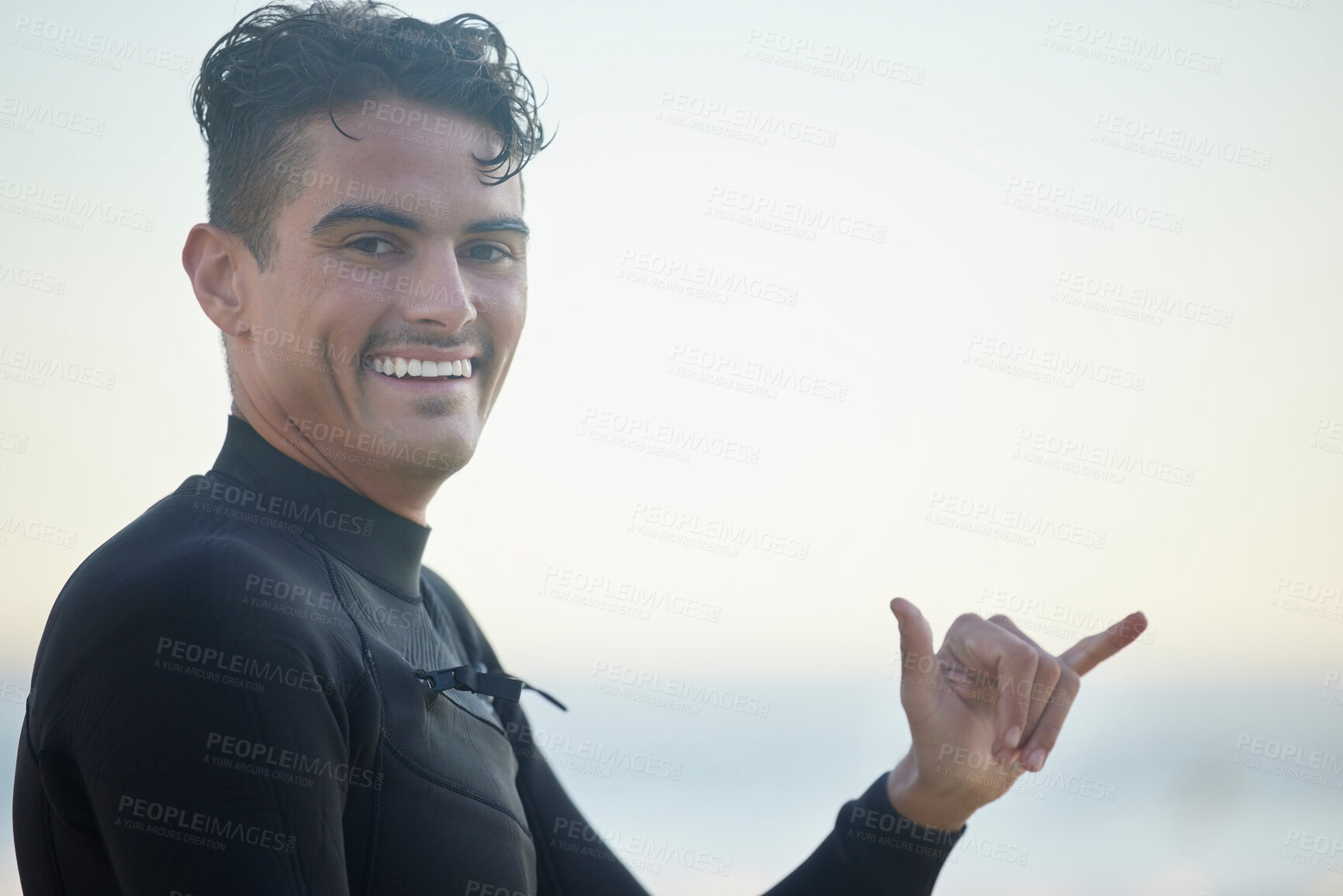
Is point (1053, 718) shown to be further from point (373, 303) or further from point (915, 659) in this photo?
point (373, 303)

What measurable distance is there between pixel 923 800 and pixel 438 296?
1.05 meters

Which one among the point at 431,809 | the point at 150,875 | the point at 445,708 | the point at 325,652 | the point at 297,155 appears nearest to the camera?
the point at 150,875

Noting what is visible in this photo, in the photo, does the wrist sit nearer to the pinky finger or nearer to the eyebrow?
the pinky finger

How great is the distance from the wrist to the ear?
1197 millimetres

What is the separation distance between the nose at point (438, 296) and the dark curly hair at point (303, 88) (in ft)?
0.56

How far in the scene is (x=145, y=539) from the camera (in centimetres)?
113

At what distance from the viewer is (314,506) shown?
1.44 m

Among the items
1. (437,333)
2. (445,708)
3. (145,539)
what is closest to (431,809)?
(445,708)

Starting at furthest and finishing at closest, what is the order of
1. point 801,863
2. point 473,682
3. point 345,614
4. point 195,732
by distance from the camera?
point 801,863
point 473,682
point 345,614
point 195,732

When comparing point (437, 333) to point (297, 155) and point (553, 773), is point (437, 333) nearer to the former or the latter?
point (297, 155)

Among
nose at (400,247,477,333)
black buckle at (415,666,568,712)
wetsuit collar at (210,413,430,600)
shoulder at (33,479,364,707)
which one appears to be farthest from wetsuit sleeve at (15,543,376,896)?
nose at (400,247,477,333)

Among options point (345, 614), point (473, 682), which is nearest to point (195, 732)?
point (345, 614)

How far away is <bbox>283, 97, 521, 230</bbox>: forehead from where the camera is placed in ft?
4.61

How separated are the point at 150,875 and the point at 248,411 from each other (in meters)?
0.68
